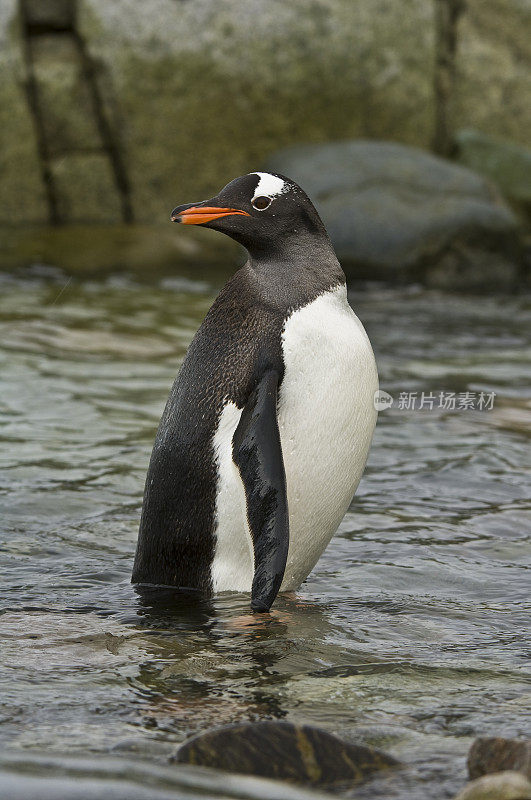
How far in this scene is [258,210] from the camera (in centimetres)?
353

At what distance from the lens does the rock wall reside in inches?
447

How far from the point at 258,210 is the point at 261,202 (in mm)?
24

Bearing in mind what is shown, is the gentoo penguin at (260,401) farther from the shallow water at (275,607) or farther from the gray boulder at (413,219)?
the gray boulder at (413,219)

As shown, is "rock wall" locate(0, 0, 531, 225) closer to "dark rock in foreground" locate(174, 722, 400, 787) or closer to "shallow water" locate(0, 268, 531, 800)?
"shallow water" locate(0, 268, 531, 800)

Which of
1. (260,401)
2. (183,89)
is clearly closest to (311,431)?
(260,401)

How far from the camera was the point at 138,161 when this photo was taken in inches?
460

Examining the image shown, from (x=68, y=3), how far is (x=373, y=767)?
33.4 ft

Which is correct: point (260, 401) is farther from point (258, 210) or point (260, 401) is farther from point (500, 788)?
point (500, 788)


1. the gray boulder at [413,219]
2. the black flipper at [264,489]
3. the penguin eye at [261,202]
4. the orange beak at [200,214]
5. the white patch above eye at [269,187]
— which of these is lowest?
the black flipper at [264,489]

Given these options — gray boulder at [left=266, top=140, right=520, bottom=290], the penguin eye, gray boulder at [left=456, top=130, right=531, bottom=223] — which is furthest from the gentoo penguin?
gray boulder at [left=456, top=130, right=531, bottom=223]

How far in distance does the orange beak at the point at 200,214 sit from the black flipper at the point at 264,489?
56cm

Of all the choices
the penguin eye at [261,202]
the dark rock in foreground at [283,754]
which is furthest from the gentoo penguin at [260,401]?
the dark rock in foreground at [283,754]

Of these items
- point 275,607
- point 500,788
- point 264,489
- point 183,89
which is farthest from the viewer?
point 183,89

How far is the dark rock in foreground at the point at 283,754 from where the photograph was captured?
7.28ft
